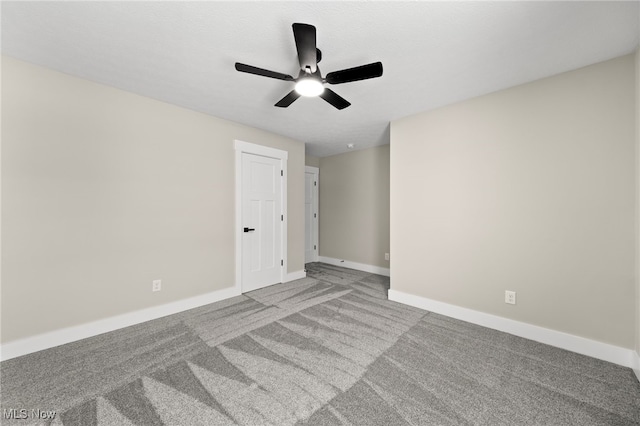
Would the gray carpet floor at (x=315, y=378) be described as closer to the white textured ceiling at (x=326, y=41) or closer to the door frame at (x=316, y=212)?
the white textured ceiling at (x=326, y=41)

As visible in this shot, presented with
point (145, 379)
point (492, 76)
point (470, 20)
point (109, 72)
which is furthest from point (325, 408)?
point (109, 72)

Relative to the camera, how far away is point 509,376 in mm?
1800

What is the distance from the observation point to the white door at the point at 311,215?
17.9 ft

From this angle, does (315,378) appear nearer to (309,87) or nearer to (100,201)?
(309,87)

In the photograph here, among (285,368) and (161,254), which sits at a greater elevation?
(161,254)

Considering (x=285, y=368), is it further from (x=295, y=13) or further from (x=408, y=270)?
(x=295, y=13)

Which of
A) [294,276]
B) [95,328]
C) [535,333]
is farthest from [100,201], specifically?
[535,333]

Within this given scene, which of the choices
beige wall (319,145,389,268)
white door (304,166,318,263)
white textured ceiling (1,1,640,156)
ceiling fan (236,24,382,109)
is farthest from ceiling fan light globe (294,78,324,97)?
white door (304,166,318,263)

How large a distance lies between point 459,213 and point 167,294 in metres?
3.49

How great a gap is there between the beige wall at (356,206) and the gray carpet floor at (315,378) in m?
2.21

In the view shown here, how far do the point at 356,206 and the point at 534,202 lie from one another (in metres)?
2.99

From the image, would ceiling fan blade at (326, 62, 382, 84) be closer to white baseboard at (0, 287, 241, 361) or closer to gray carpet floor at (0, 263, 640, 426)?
gray carpet floor at (0, 263, 640, 426)

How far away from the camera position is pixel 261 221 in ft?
12.4

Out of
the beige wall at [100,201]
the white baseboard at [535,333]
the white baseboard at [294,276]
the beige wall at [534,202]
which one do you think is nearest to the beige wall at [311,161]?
the beige wall at [100,201]
